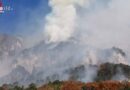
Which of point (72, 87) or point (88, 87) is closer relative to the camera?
point (88, 87)

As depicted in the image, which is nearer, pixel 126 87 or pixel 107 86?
pixel 126 87

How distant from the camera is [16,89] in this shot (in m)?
170

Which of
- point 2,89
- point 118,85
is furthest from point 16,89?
point 118,85

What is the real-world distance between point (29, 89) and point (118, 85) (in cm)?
4398

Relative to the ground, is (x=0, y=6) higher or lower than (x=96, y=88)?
higher

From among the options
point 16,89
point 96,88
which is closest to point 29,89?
point 16,89

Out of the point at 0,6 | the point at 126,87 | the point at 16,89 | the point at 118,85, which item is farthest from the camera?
the point at 16,89

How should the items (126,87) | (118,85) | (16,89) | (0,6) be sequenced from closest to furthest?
(0,6), (126,87), (118,85), (16,89)

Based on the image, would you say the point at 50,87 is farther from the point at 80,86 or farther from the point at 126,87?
the point at 126,87

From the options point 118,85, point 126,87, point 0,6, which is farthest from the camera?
point 118,85

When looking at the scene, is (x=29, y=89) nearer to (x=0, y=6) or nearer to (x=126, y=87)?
(x=126, y=87)

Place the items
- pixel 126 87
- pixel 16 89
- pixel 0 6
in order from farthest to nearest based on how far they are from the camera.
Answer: pixel 16 89
pixel 126 87
pixel 0 6

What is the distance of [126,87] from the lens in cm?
14900

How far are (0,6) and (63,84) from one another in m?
94.9
